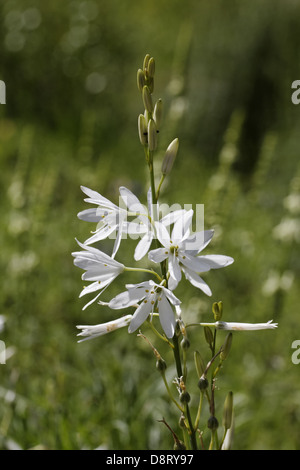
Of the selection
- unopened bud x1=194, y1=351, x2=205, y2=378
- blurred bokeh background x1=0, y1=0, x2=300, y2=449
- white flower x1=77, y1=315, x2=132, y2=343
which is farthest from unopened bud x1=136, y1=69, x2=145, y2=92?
blurred bokeh background x1=0, y1=0, x2=300, y2=449

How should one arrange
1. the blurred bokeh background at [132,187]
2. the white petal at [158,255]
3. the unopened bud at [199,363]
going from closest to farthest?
the white petal at [158,255] → the unopened bud at [199,363] → the blurred bokeh background at [132,187]

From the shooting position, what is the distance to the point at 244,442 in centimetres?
267

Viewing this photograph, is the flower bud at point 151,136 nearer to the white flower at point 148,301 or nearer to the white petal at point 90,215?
the white petal at point 90,215

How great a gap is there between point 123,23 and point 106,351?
7016 millimetres

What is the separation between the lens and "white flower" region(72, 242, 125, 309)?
1299 millimetres

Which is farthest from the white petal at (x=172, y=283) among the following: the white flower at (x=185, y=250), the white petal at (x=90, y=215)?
the white petal at (x=90, y=215)

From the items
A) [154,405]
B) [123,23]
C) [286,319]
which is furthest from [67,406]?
[123,23]

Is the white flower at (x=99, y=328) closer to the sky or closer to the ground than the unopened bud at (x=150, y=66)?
closer to the ground

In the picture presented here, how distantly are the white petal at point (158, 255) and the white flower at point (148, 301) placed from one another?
6 centimetres

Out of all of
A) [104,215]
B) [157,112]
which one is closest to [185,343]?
[104,215]

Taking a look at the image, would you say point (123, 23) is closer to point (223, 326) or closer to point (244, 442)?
point (244, 442)

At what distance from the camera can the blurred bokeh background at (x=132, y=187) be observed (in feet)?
8.51

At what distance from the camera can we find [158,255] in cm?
123

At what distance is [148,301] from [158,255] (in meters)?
0.13
